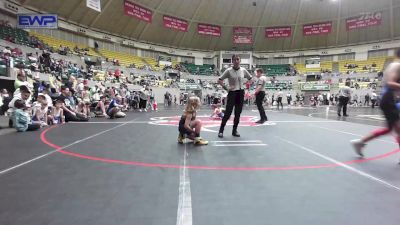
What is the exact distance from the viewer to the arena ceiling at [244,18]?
3141 centimetres

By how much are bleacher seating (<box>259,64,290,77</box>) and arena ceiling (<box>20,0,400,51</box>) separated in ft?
11.3

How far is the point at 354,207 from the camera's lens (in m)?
1.96

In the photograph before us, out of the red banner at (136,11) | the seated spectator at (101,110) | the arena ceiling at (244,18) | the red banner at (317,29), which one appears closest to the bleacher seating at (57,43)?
the arena ceiling at (244,18)

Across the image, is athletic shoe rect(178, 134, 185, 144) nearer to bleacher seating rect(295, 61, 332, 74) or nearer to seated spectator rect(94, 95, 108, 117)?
seated spectator rect(94, 95, 108, 117)

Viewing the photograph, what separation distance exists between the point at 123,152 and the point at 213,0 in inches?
1287

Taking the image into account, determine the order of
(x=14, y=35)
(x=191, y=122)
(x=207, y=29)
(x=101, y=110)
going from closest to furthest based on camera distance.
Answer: (x=191, y=122)
(x=101, y=110)
(x=14, y=35)
(x=207, y=29)

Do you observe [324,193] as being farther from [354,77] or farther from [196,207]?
[354,77]

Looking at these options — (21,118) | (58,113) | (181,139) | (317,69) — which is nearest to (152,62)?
(317,69)

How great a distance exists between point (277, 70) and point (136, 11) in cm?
2333

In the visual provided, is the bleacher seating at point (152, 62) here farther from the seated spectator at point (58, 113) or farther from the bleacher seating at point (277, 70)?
the seated spectator at point (58, 113)

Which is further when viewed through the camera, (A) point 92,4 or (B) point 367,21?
(B) point 367,21

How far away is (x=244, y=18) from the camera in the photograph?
3697 cm

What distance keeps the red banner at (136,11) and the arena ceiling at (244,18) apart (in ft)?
11.5

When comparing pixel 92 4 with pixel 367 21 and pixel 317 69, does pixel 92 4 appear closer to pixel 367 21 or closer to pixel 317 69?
pixel 367 21
